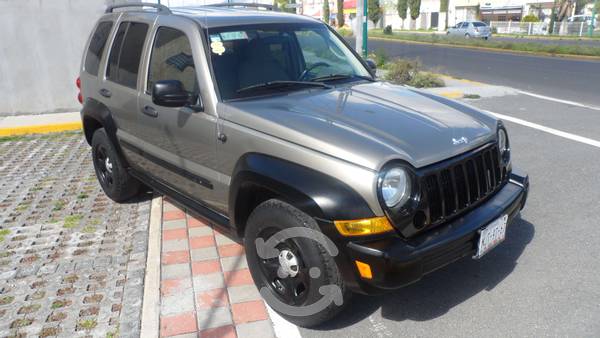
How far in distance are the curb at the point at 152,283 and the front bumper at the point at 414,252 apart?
133 cm

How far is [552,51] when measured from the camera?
78.6 feet

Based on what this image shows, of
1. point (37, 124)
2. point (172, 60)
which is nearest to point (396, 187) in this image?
point (172, 60)

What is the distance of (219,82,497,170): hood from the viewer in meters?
2.72

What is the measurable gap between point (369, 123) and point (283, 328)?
140 cm

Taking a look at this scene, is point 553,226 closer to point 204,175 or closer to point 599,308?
point 599,308

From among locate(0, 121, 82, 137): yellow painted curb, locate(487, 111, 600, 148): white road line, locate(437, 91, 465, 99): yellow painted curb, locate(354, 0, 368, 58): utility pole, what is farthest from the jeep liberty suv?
locate(354, 0, 368, 58): utility pole

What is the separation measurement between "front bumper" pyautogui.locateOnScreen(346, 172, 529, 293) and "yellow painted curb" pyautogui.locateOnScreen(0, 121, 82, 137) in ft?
24.7

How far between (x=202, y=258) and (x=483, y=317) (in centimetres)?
213

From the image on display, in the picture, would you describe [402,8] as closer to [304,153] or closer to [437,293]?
→ [437,293]

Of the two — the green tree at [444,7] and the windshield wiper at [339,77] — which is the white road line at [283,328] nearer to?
the windshield wiper at [339,77]

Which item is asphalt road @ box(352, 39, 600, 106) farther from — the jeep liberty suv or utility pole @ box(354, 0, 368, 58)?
Answer: the jeep liberty suv

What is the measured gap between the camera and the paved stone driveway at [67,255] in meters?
3.18

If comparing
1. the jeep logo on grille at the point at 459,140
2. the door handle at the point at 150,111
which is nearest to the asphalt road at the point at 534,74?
the jeep logo on grille at the point at 459,140

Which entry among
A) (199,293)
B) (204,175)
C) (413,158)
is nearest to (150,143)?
(204,175)
